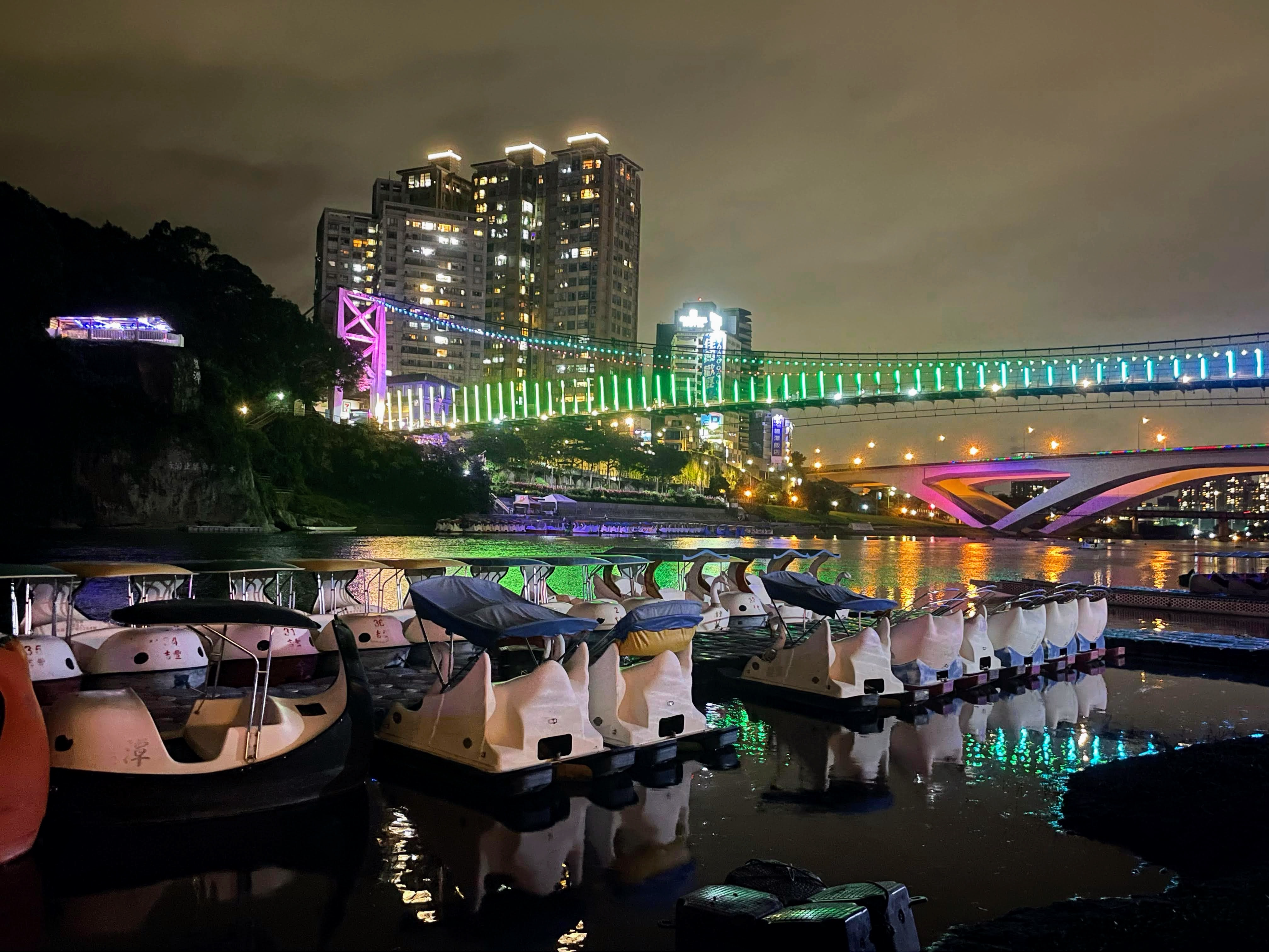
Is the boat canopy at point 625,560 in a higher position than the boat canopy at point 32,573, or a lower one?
lower

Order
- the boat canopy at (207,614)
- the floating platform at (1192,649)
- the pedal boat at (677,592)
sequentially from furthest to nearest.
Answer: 1. the pedal boat at (677,592)
2. the floating platform at (1192,649)
3. the boat canopy at (207,614)

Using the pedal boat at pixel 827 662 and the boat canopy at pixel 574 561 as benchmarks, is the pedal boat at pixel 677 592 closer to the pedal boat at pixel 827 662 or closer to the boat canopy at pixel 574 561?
the boat canopy at pixel 574 561

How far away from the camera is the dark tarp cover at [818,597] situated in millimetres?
13656

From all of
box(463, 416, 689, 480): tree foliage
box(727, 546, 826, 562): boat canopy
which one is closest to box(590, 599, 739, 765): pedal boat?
box(727, 546, 826, 562): boat canopy

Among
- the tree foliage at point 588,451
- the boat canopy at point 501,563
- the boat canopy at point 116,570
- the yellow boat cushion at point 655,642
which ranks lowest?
the yellow boat cushion at point 655,642

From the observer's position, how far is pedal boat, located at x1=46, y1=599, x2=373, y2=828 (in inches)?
281

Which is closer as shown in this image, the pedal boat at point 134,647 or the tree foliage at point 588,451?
the pedal boat at point 134,647

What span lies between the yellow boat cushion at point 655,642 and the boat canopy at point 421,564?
5872 mm

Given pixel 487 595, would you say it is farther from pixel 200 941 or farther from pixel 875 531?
pixel 875 531

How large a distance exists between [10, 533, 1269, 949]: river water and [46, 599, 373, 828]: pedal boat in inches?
11.3

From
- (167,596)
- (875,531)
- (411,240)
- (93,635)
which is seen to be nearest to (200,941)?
(93,635)

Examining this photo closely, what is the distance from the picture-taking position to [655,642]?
38.3 ft

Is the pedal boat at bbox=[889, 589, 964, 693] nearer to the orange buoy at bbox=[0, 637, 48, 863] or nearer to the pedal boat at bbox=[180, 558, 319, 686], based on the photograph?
the pedal boat at bbox=[180, 558, 319, 686]

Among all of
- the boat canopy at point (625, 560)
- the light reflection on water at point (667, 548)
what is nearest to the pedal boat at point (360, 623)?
the boat canopy at point (625, 560)
